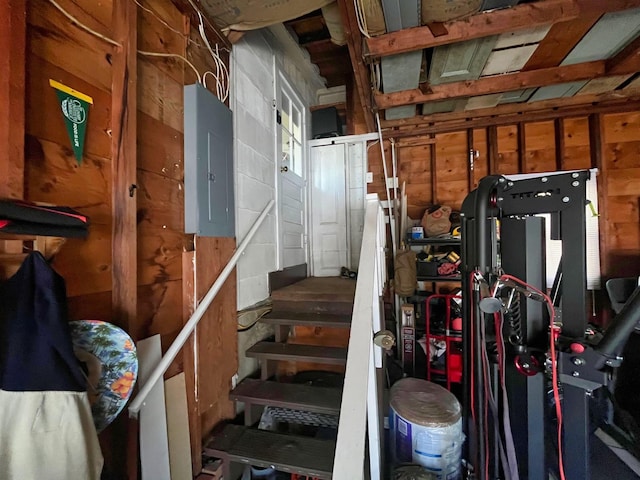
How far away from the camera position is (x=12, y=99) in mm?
727

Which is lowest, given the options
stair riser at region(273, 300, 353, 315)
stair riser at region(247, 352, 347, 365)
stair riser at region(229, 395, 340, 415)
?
stair riser at region(229, 395, 340, 415)

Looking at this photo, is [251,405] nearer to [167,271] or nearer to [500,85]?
[167,271]

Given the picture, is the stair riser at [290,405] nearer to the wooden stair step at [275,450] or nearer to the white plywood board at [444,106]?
the wooden stair step at [275,450]

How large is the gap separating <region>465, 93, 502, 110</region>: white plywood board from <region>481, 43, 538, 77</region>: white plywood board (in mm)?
332

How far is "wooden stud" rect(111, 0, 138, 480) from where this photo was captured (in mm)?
1024

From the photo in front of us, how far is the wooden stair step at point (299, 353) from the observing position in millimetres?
1723

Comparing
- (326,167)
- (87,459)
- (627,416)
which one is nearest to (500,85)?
(326,167)

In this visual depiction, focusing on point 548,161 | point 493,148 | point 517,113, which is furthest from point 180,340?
point 548,161

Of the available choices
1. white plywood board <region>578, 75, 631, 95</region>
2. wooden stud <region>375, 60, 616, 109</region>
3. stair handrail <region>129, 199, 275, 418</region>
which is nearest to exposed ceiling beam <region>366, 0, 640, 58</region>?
wooden stud <region>375, 60, 616, 109</region>

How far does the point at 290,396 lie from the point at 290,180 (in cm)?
209

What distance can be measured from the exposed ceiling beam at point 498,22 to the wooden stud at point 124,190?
140 centimetres

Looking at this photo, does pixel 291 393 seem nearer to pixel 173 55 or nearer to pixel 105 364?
pixel 105 364

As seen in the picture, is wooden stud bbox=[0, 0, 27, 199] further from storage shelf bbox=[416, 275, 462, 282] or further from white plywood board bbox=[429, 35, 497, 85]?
storage shelf bbox=[416, 275, 462, 282]

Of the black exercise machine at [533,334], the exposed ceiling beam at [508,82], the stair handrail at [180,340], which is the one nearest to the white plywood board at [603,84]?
the exposed ceiling beam at [508,82]
